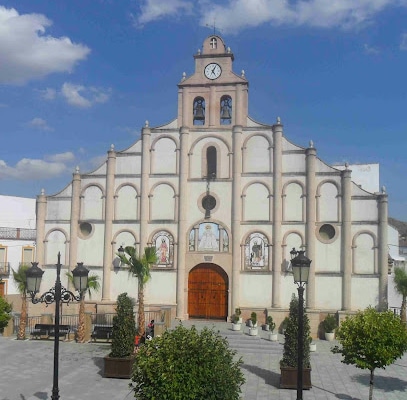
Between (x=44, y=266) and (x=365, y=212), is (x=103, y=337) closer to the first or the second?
(x=44, y=266)

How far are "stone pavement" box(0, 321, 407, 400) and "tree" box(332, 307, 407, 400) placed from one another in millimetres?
2297

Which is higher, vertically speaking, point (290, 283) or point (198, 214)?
point (198, 214)

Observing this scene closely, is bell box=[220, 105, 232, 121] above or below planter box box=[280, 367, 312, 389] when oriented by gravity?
above

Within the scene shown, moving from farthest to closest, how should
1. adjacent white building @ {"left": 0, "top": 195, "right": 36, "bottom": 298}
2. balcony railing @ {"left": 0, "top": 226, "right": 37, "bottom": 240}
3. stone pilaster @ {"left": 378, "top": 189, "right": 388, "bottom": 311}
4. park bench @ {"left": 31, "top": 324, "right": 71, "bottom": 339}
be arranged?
balcony railing @ {"left": 0, "top": 226, "right": 37, "bottom": 240}, adjacent white building @ {"left": 0, "top": 195, "right": 36, "bottom": 298}, stone pilaster @ {"left": 378, "top": 189, "right": 388, "bottom": 311}, park bench @ {"left": 31, "top": 324, "right": 71, "bottom": 339}

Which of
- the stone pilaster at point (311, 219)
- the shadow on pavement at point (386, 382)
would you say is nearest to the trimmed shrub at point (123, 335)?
the shadow on pavement at point (386, 382)

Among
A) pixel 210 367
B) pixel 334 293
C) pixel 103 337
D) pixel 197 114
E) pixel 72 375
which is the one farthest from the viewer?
pixel 197 114

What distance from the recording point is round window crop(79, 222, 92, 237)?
35675 mm

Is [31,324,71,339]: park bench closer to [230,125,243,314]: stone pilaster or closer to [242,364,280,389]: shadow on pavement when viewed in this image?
[230,125,243,314]: stone pilaster

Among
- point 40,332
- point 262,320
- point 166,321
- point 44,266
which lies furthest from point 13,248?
point 262,320

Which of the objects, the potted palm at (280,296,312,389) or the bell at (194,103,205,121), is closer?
the potted palm at (280,296,312,389)

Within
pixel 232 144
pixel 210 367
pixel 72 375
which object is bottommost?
pixel 72 375

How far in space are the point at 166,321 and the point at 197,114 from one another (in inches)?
537

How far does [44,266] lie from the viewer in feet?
117

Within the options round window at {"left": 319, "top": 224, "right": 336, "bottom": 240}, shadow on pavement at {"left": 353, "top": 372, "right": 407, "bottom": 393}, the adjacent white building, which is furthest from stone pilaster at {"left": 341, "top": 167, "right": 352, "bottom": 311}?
the adjacent white building
